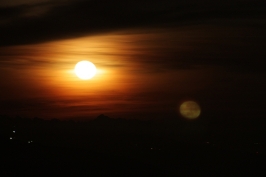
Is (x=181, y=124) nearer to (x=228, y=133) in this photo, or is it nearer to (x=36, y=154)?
(x=228, y=133)

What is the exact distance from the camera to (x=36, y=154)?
5144 cm

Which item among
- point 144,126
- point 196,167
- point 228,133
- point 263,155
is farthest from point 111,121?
point 196,167

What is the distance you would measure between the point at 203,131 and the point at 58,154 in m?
94.8

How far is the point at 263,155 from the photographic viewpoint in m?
77.6

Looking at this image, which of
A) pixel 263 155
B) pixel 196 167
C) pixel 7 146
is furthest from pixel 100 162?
pixel 263 155

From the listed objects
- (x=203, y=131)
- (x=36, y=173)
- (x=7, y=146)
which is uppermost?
(x=203, y=131)

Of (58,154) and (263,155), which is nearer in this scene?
(58,154)

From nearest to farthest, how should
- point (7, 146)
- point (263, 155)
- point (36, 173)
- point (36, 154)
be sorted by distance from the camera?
point (36, 173) < point (36, 154) < point (7, 146) < point (263, 155)

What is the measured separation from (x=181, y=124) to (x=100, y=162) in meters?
112

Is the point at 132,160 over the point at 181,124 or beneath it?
beneath

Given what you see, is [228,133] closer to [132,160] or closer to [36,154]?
[132,160]

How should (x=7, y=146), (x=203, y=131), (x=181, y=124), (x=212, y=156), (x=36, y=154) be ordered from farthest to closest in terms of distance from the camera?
(x=181, y=124) → (x=203, y=131) → (x=212, y=156) → (x=7, y=146) → (x=36, y=154)

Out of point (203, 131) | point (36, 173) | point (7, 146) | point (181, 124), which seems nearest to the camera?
point (36, 173)

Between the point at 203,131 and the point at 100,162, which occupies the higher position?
the point at 203,131
